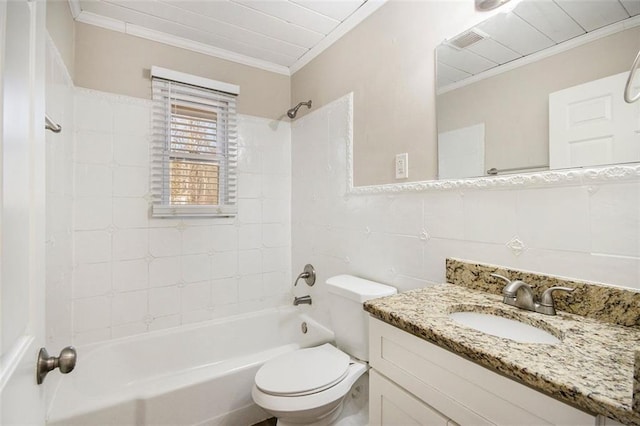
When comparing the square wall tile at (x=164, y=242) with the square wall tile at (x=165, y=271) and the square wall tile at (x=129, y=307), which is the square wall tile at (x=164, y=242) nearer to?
the square wall tile at (x=165, y=271)

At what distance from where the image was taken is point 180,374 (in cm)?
162

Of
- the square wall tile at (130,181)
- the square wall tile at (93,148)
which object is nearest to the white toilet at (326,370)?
the square wall tile at (130,181)

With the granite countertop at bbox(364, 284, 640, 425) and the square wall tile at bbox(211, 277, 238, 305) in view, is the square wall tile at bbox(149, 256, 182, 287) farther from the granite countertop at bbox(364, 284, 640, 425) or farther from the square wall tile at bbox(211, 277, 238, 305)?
the granite countertop at bbox(364, 284, 640, 425)

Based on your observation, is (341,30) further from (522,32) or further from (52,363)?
(52,363)

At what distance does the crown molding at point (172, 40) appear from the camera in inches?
70.0

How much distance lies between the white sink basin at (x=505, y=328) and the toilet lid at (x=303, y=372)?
26.6 inches

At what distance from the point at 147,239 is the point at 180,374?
867 millimetres

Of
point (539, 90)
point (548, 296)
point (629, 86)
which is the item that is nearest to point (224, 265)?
point (548, 296)

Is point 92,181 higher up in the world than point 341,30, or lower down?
lower down

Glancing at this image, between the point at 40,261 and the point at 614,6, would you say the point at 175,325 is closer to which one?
the point at 40,261

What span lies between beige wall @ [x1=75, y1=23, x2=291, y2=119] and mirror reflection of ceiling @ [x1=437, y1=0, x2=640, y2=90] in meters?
1.49

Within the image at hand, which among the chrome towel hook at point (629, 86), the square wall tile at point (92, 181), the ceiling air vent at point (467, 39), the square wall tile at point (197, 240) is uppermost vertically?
the ceiling air vent at point (467, 39)

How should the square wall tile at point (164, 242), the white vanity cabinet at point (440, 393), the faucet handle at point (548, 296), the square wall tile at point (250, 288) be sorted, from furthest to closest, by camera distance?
the square wall tile at point (250, 288), the square wall tile at point (164, 242), the faucet handle at point (548, 296), the white vanity cabinet at point (440, 393)

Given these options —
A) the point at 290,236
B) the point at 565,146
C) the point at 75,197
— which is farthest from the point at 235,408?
the point at 565,146
